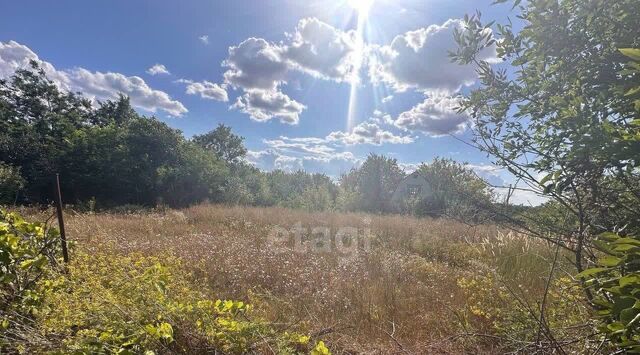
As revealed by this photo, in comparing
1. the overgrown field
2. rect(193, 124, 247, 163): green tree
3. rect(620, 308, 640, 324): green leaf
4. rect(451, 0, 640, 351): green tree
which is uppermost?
rect(193, 124, 247, 163): green tree

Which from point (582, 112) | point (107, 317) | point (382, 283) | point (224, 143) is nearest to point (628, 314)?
point (582, 112)

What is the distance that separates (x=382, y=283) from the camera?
13.7 feet

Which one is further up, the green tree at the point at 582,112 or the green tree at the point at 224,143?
the green tree at the point at 224,143

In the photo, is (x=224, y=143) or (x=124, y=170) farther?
(x=224, y=143)

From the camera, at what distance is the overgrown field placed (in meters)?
2.53

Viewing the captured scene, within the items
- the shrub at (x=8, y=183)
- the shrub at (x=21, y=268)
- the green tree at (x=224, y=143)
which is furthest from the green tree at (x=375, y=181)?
the shrub at (x=21, y=268)

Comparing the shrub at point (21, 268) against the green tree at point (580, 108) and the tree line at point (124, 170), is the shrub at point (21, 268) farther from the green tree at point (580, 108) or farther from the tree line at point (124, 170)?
the tree line at point (124, 170)

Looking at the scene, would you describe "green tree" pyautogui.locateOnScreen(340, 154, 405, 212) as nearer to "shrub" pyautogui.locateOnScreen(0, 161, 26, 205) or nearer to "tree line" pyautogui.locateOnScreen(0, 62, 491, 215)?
"tree line" pyautogui.locateOnScreen(0, 62, 491, 215)

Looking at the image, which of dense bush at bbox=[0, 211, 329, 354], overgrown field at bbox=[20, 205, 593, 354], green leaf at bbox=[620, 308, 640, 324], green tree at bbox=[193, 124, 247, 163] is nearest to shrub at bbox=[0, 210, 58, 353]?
dense bush at bbox=[0, 211, 329, 354]

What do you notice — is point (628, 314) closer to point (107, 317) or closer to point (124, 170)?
point (107, 317)

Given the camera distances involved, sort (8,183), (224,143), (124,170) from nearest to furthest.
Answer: (8,183) → (124,170) → (224,143)

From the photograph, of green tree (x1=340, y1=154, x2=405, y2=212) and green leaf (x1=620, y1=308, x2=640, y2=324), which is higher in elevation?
green tree (x1=340, y1=154, x2=405, y2=212)

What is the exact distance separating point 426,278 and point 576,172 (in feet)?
11.1

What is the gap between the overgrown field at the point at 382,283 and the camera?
2531 mm
